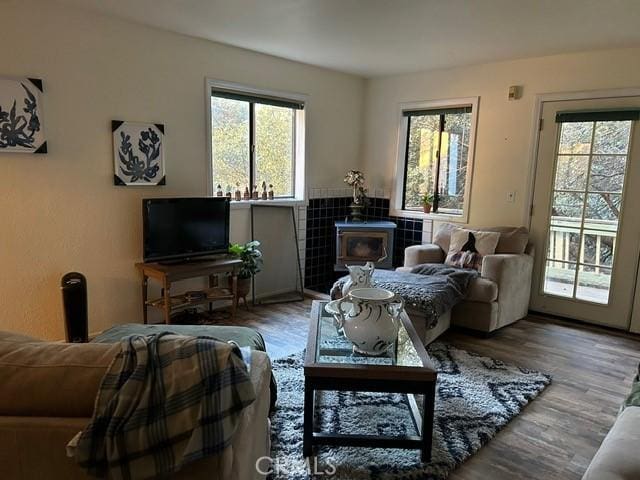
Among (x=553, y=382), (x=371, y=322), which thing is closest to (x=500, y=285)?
(x=553, y=382)

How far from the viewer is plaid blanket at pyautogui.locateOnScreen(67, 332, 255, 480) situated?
3.58 feet

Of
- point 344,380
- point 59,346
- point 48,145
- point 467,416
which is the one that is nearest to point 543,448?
point 467,416

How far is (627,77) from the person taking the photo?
3.78m

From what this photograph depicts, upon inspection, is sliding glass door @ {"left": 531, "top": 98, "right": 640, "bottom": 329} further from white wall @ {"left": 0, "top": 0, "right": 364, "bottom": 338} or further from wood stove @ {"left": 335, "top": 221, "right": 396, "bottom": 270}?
white wall @ {"left": 0, "top": 0, "right": 364, "bottom": 338}

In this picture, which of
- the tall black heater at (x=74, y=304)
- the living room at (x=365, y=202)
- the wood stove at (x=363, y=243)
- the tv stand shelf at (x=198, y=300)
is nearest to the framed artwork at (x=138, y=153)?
the living room at (x=365, y=202)

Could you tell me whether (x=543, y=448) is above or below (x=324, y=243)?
below

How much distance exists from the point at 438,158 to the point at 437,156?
26mm

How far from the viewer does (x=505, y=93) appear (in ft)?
14.5

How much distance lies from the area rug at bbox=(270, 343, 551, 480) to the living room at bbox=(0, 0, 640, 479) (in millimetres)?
15

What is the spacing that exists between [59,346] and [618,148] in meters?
4.38

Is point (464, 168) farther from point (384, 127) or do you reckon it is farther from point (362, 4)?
point (362, 4)

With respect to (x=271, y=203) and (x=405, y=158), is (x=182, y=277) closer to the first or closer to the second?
(x=271, y=203)

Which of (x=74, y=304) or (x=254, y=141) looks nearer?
(x=74, y=304)

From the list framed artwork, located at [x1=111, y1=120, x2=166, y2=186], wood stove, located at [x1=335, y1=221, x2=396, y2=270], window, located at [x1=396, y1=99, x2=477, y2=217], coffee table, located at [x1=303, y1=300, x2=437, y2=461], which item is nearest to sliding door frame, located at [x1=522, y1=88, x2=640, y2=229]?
window, located at [x1=396, y1=99, x2=477, y2=217]
